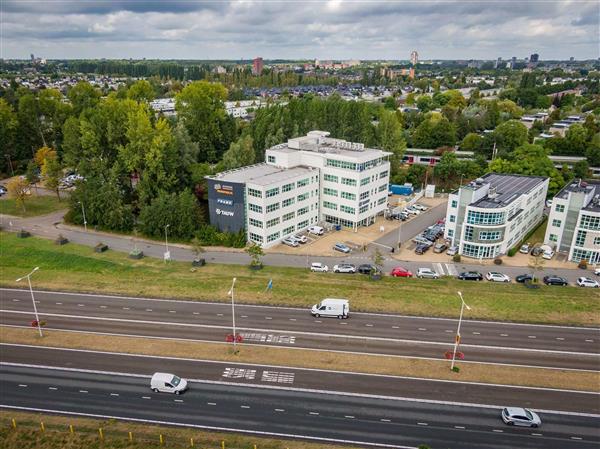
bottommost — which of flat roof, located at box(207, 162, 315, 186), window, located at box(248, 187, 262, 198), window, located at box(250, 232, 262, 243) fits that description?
window, located at box(250, 232, 262, 243)

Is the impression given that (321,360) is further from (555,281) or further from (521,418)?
(555,281)

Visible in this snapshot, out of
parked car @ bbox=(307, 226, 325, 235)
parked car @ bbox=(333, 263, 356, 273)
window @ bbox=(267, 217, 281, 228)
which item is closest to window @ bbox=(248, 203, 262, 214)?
window @ bbox=(267, 217, 281, 228)

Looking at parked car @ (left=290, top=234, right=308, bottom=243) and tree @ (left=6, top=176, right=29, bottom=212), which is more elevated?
tree @ (left=6, top=176, right=29, bottom=212)

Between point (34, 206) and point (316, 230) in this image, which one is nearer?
point (316, 230)

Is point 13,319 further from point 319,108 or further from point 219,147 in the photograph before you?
point 319,108

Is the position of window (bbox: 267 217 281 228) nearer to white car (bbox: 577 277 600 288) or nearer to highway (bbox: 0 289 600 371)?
highway (bbox: 0 289 600 371)

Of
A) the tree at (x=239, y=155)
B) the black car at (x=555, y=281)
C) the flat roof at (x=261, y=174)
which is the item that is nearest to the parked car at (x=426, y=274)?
the black car at (x=555, y=281)

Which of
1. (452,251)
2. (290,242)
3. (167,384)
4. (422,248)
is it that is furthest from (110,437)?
(452,251)

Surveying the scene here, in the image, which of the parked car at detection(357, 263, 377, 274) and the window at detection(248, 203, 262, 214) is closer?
the parked car at detection(357, 263, 377, 274)
